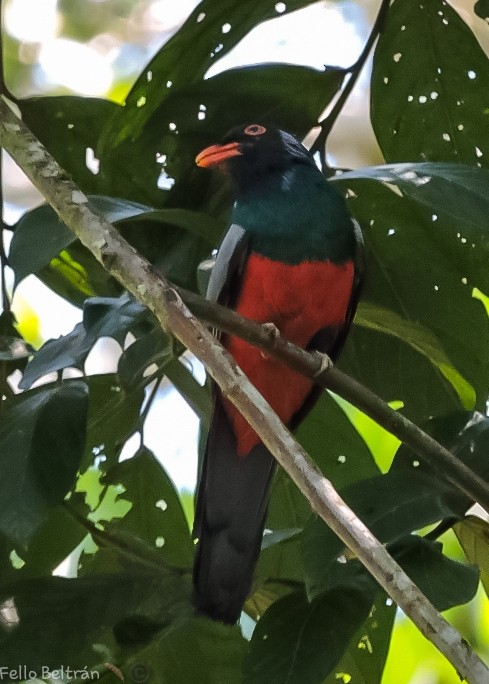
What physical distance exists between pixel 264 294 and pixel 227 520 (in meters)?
0.64

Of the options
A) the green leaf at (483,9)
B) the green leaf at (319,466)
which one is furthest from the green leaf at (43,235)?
the green leaf at (483,9)

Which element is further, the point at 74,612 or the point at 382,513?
the point at 74,612

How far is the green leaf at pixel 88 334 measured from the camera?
2.23m

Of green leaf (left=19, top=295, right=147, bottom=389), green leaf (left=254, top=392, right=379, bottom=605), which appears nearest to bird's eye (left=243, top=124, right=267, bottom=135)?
green leaf (left=254, top=392, right=379, bottom=605)

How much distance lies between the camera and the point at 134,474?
2.88m

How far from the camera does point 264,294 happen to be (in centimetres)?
293

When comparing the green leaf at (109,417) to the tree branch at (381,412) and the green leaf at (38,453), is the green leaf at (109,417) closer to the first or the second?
the green leaf at (38,453)

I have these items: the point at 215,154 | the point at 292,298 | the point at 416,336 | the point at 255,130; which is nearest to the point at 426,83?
the point at 255,130

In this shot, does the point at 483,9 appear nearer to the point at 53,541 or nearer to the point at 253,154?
the point at 253,154

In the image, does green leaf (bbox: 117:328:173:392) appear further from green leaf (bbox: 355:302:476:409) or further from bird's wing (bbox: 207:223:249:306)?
green leaf (bbox: 355:302:476:409)

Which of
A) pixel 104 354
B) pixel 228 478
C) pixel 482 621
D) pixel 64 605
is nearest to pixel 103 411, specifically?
pixel 228 478

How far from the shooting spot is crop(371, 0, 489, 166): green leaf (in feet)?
9.87

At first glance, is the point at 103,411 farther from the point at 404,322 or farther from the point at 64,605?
the point at 404,322

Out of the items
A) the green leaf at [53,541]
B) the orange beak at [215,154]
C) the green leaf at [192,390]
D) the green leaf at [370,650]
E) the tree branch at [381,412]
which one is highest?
the orange beak at [215,154]
